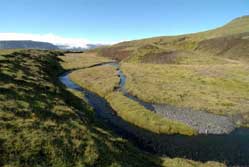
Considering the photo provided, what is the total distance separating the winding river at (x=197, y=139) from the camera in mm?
25406

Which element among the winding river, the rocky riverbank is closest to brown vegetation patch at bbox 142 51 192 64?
the rocky riverbank

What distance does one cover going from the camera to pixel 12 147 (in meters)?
17.1

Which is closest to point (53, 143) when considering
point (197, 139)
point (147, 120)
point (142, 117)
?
point (147, 120)

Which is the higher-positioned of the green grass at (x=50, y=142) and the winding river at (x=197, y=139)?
the green grass at (x=50, y=142)

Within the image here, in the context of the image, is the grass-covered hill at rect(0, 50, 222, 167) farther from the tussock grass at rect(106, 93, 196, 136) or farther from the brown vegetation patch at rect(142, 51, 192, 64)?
the brown vegetation patch at rect(142, 51, 192, 64)

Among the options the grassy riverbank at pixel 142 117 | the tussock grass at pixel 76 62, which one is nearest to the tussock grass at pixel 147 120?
the grassy riverbank at pixel 142 117

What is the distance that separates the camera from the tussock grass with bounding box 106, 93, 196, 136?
32.7 m

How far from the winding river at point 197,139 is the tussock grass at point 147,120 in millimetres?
1221

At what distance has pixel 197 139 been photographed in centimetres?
3019

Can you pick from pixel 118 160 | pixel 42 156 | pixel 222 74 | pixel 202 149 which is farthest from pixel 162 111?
pixel 222 74

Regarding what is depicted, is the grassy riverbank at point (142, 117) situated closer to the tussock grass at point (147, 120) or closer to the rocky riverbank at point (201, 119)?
the tussock grass at point (147, 120)

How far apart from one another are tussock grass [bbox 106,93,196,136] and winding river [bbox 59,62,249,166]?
1221 mm

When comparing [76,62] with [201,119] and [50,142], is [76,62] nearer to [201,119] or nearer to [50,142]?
[201,119]

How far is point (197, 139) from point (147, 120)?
836cm
